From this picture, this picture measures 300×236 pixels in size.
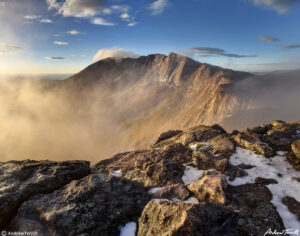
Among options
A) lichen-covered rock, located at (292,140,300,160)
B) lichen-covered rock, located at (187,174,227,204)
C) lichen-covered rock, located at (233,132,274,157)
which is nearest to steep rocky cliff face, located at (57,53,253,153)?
lichen-covered rock, located at (233,132,274,157)

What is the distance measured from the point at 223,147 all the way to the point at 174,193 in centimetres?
915

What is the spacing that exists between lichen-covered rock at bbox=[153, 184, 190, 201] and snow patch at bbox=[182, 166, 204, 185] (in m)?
2.19

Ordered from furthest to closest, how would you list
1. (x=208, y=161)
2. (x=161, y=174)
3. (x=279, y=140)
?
(x=279, y=140) → (x=208, y=161) → (x=161, y=174)

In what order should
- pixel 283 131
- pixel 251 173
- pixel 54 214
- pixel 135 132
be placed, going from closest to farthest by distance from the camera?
pixel 54 214, pixel 251 173, pixel 283 131, pixel 135 132

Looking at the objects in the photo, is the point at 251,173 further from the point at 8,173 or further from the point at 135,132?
the point at 135,132

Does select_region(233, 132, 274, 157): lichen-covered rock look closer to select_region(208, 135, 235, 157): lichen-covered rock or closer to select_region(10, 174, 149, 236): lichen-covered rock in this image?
select_region(208, 135, 235, 157): lichen-covered rock

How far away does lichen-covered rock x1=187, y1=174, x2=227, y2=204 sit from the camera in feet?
35.7

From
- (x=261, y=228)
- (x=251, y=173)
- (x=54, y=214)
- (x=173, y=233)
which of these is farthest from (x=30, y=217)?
(x=251, y=173)

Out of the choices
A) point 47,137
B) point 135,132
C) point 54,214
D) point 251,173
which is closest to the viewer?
point 54,214

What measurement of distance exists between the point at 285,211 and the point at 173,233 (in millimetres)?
8136

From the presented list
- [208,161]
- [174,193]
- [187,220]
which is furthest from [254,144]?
[187,220]

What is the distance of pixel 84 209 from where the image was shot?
350 inches

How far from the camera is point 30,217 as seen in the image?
855cm

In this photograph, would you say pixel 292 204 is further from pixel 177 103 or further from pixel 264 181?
pixel 177 103
